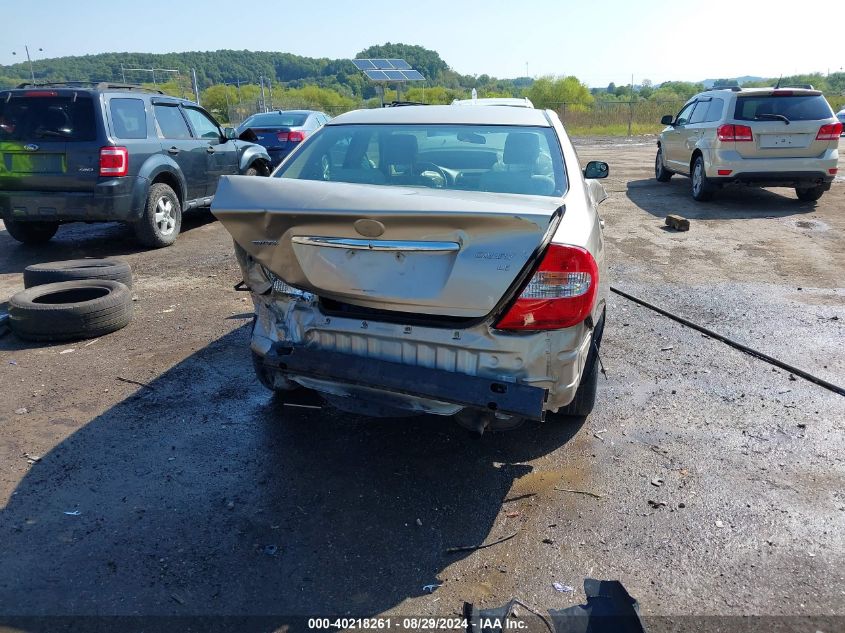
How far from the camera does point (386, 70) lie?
Answer: 29.2 meters

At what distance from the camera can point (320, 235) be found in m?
3.00

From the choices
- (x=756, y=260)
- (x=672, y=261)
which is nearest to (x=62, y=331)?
(x=672, y=261)

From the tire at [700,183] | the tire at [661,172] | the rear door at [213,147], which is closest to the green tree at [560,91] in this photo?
the tire at [661,172]

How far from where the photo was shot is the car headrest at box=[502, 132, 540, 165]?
3.75 m

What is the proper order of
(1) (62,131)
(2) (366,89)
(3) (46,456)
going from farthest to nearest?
(2) (366,89) < (1) (62,131) < (3) (46,456)

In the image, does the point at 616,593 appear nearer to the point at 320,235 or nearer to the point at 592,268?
the point at 592,268

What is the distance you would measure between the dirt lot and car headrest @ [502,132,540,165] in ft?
5.18

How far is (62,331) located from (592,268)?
426cm

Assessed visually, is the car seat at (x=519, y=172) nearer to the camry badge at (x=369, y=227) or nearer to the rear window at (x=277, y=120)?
the camry badge at (x=369, y=227)

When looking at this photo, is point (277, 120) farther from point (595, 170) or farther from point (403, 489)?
point (403, 489)

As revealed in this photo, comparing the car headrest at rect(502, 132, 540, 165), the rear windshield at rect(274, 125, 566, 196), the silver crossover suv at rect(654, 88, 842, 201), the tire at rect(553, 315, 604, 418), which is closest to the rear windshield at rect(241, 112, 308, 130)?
the silver crossover suv at rect(654, 88, 842, 201)

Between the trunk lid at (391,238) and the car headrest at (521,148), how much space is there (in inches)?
24.7

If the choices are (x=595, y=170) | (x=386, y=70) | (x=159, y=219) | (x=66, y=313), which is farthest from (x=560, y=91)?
(x=66, y=313)

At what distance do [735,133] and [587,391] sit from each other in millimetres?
8421
